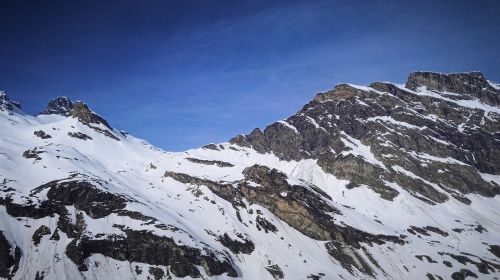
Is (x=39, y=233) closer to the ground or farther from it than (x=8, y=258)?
farther from it

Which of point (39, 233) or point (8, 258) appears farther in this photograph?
point (39, 233)

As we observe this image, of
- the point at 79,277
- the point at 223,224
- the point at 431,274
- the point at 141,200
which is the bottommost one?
the point at 431,274

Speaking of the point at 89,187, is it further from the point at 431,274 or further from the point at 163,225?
the point at 431,274

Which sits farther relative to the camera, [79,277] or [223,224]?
[223,224]

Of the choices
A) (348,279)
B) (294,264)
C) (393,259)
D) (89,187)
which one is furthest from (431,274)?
(89,187)

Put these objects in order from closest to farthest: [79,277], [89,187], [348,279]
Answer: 1. [79,277]
2. [348,279]
3. [89,187]

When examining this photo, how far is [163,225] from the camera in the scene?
578ft

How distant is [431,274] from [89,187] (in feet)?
458

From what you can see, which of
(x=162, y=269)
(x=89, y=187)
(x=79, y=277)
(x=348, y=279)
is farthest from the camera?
(x=89, y=187)

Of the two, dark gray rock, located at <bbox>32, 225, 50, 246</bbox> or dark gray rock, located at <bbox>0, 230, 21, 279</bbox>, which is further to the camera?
dark gray rock, located at <bbox>32, 225, 50, 246</bbox>

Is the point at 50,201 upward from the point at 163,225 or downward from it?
upward

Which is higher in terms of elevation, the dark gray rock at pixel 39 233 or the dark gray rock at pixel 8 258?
the dark gray rock at pixel 39 233

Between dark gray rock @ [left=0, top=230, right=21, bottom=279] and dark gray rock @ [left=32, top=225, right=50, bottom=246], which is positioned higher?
dark gray rock @ [left=32, top=225, right=50, bottom=246]

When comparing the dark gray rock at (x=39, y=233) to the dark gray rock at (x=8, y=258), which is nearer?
the dark gray rock at (x=8, y=258)
